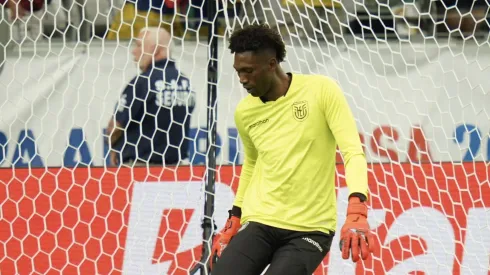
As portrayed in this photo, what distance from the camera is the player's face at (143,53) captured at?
5.55 meters

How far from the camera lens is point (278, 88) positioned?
370 cm

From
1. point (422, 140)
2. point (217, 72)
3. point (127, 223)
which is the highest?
point (217, 72)

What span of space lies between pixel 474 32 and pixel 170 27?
1823 mm

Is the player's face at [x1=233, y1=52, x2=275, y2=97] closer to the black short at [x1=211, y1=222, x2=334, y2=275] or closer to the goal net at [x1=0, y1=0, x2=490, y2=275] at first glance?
the black short at [x1=211, y1=222, x2=334, y2=275]

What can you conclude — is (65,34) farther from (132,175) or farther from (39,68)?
(132,175)

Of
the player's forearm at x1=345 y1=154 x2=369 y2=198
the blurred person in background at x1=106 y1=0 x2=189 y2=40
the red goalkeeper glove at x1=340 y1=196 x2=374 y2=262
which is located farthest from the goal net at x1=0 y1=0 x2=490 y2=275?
the red goalkeeper glove at x1=340 y1=196 x2=374 y2=262

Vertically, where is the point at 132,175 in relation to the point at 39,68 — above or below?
below

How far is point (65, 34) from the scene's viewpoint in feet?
18.8

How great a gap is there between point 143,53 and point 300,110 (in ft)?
6.96

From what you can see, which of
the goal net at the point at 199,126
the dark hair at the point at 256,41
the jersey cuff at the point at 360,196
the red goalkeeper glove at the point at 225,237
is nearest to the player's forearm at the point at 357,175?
the jersey cuff at the point at 360,196

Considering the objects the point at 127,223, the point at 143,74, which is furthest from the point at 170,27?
the point at 127,223

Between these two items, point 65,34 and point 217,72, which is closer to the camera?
point 217,72

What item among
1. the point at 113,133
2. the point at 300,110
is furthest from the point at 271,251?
the point at 113,133

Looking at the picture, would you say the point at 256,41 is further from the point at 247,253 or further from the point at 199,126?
the point at 199,126
